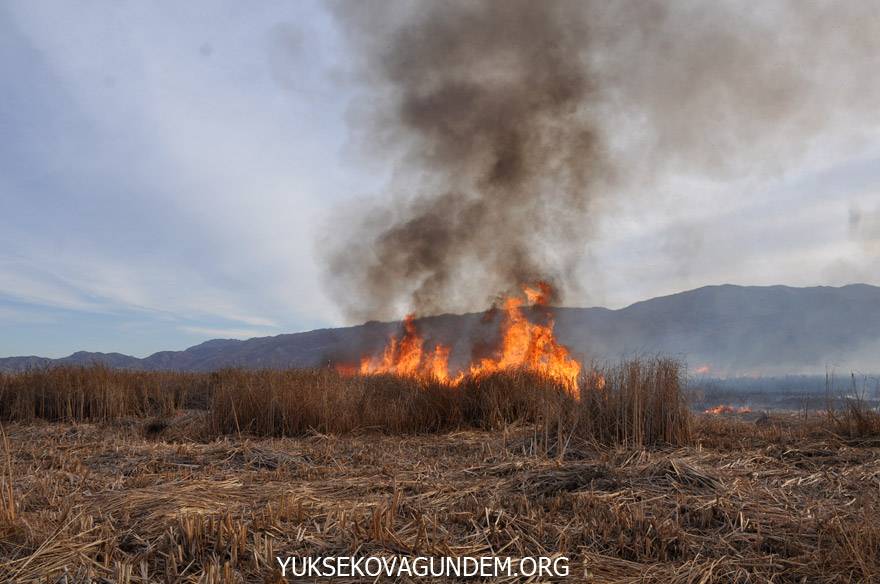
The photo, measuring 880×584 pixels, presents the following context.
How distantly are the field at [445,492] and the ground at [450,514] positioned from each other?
0.05ft

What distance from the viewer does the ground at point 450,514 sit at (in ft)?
10.5

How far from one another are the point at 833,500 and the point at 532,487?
7.66 feet

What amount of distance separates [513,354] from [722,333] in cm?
8583

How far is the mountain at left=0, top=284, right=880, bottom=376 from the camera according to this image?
3187 inches

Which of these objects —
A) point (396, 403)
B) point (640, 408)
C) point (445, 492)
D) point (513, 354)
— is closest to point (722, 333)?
point (513, 354)

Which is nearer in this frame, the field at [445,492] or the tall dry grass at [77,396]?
the field at [445,492]

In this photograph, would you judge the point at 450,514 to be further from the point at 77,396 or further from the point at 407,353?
the point at 407,353

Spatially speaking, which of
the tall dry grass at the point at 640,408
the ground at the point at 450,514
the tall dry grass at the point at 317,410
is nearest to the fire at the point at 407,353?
the tall dry grass at the point at 317,410

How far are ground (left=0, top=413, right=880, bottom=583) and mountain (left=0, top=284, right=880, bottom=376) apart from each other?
190 feet

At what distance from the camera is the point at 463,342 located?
62062 millimetres

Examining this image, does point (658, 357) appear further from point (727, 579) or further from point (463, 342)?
point (463, 342)

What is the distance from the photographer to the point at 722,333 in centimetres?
9431

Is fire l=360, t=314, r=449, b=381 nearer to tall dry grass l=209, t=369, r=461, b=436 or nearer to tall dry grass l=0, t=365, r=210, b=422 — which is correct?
tall dry grass l=0, t=365, r=210, b=422

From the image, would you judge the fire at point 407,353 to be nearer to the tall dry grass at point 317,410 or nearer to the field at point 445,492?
the tall dry grass at point 317,410
